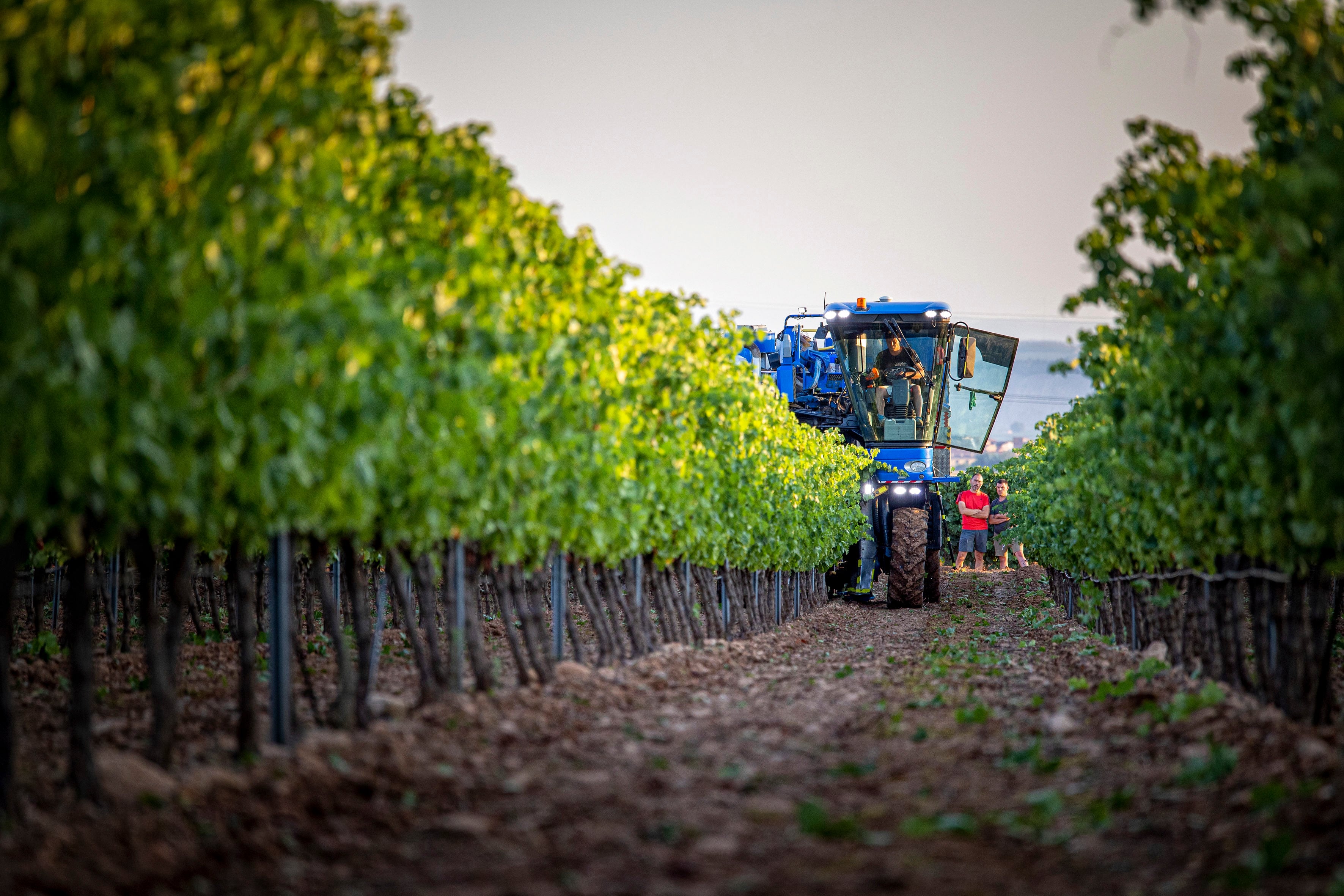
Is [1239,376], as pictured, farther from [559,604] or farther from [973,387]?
[973,387]

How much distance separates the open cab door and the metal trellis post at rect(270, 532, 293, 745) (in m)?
15.3

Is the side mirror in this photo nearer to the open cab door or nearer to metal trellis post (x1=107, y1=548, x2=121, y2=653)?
the open cab door

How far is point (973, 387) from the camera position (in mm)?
20047

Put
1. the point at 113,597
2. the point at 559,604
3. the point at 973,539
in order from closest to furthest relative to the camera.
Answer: the point at 559,604 < the point at 113,597 < the point at 973,539

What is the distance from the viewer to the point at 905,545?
20.0 meters

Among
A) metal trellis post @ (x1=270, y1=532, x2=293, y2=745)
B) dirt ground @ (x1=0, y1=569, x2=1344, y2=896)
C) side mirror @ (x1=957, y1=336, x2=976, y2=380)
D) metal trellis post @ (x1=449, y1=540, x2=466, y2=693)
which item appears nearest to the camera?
dirt ground @ (x1=0, y1=569, x2=1344, y2=896)

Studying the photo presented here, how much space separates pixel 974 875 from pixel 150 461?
11.2ft

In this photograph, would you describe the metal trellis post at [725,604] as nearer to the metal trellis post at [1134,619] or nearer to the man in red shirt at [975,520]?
the metal trellis post at [1134,619]

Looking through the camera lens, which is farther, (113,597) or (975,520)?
(975,520)

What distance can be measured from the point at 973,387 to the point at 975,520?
12.9 metres

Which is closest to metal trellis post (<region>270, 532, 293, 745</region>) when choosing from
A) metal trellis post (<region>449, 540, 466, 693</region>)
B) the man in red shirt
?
metal trellis post (<region>449, 540, 466, 693</region>)

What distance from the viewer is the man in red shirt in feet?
104

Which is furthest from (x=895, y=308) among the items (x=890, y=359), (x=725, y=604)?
(x=725, y=604)

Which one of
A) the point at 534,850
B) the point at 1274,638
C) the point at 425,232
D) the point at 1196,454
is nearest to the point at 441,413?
the point at 425,232
